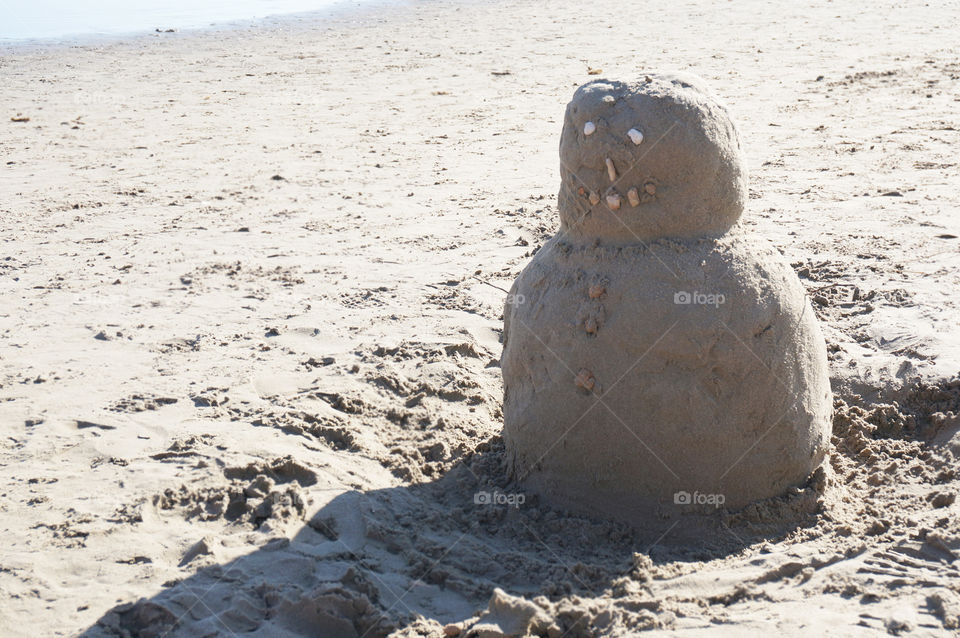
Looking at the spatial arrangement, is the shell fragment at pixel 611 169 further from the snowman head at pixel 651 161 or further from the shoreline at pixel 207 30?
the shoreline at pixel 207 30

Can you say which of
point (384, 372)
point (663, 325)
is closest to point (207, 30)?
point (384, 372)

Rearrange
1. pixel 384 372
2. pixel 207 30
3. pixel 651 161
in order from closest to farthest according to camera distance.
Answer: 1. pixel 651 161
2. pixel 384 372
3. pixel 207 30

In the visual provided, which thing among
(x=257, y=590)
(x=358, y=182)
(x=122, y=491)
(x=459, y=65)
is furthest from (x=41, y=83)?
(x=257, y=590)

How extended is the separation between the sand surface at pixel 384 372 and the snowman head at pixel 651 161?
464 millimetres

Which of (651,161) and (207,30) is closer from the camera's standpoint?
(651,161)

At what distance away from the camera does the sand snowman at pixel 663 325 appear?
134 inches

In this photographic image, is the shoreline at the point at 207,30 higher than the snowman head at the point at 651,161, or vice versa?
the shoreline at the point at 207,30

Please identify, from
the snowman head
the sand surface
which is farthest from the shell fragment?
the sand surface

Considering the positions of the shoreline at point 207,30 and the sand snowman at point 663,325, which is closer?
the sand snowman at point 663,325

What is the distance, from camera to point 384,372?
4941mm

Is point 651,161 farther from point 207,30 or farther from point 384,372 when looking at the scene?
point 207,30

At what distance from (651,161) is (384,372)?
6.81ft

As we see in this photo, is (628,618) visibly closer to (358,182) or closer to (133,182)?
(358,182)

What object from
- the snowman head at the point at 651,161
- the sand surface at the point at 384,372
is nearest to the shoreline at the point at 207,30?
the sand surface at the point at 384,372
